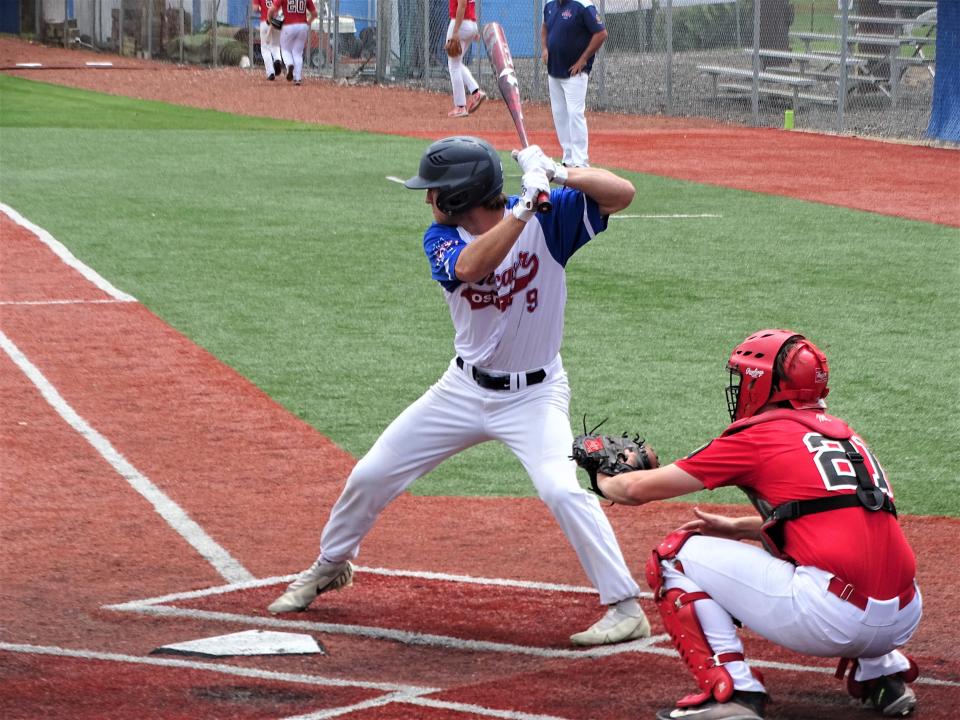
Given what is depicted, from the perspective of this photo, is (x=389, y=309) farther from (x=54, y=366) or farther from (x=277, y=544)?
(x=277, y=544)

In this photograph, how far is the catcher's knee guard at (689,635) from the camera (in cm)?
440

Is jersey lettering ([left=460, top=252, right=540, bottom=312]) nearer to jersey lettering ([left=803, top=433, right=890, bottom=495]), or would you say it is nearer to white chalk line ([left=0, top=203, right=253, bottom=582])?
jersey lettering ([left=803, top=433, right=890, bottom=495])

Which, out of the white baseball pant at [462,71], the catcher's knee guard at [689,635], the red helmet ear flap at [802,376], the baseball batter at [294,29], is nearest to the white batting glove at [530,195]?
the red helmet ear flap at [802,376]

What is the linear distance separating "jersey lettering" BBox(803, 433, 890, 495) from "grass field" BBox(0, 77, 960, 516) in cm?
271

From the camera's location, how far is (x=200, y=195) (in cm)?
1680

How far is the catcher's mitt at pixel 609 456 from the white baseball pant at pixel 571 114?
13.1 m

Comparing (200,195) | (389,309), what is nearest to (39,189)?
(200,195)

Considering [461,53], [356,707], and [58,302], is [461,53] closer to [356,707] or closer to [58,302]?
[58,302]

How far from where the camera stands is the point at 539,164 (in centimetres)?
499

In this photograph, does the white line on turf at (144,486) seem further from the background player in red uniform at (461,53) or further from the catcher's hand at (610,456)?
the background player in red uniform at (461,53)

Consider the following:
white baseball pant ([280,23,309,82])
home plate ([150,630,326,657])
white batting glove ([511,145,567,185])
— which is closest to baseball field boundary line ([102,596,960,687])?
home plate ([150,630,326,657])

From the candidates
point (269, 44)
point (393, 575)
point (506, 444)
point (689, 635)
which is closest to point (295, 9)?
point (269, 44)

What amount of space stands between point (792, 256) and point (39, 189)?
867cm

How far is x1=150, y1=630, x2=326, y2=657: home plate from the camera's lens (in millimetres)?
5125
